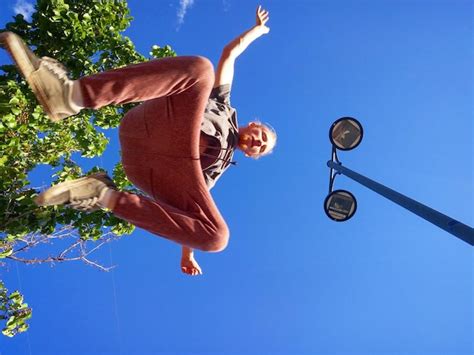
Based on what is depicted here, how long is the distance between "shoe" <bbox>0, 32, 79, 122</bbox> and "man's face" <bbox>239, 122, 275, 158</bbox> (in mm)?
1583

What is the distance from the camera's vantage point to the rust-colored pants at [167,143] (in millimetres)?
2053

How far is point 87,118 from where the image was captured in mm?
5082

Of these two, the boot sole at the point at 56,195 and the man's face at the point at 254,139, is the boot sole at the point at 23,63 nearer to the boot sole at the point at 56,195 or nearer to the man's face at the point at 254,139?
the boot sole at the point at 56,195

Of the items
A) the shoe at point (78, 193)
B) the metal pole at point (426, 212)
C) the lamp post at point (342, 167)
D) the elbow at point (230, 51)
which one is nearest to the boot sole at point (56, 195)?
the shoe at point (78, 193)

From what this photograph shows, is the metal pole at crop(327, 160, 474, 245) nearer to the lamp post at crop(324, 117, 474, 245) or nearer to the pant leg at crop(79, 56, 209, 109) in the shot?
the lamp post at crop(324, 117, 474, 245)

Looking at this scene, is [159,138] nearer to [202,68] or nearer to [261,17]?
[202,68]

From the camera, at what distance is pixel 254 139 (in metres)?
3.25

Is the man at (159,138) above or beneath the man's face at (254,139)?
beneath

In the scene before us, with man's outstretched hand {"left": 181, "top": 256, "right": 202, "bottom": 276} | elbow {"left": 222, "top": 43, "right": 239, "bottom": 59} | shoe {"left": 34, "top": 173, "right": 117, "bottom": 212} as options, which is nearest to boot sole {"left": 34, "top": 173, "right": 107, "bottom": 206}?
shoe {"left": 34, "top": 173, "right": 117, "bottom": 212}

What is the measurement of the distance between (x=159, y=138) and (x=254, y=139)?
990 millimetres

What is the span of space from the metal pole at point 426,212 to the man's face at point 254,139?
1.19m

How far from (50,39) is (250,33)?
8.79ft

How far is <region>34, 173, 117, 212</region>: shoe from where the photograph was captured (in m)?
1.99

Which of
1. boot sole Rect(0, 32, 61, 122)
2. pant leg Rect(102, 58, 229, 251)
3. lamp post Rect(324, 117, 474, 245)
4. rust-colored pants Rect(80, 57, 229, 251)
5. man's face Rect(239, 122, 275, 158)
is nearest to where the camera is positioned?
boot sole Rect(0, 32, 61, 122)
